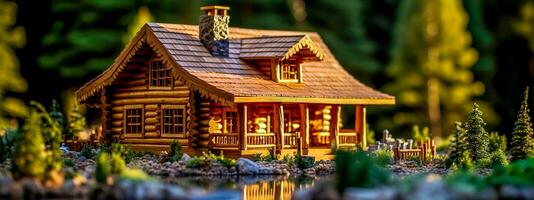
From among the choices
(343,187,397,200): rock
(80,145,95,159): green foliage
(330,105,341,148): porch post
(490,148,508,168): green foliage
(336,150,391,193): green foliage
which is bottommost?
(343,187,397,200): rock

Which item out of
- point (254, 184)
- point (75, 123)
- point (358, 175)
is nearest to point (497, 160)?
point (254, 184)

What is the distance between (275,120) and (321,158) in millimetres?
2805

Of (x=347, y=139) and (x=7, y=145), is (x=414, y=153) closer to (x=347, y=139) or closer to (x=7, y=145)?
(x=347, y=139)

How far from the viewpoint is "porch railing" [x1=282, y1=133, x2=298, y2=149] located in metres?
45.4

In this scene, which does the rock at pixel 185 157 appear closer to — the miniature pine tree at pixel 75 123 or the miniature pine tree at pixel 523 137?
the miniature pine tree at pixel 75 123

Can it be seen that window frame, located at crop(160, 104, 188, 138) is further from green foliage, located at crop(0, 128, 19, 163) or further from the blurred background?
the blurred background

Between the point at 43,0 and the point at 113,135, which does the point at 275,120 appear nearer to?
the point at 113,135

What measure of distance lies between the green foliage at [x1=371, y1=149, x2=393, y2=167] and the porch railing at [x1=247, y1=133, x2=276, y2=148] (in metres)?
3.63

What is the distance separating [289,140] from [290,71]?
10.3 feet

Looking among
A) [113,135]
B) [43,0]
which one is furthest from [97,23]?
[113,135]

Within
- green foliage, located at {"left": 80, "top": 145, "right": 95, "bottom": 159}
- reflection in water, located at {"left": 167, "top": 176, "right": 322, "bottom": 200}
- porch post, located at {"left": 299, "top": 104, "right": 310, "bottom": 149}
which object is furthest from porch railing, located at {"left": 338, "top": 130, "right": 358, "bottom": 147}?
green foliage, located at {"left": 80, "top": 145, "right": 95, "bottom": 159}

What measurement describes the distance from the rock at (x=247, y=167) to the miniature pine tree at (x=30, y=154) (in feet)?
33.9

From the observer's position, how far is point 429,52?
213 ft

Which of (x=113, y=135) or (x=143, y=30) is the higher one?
(x=143, y=30)
